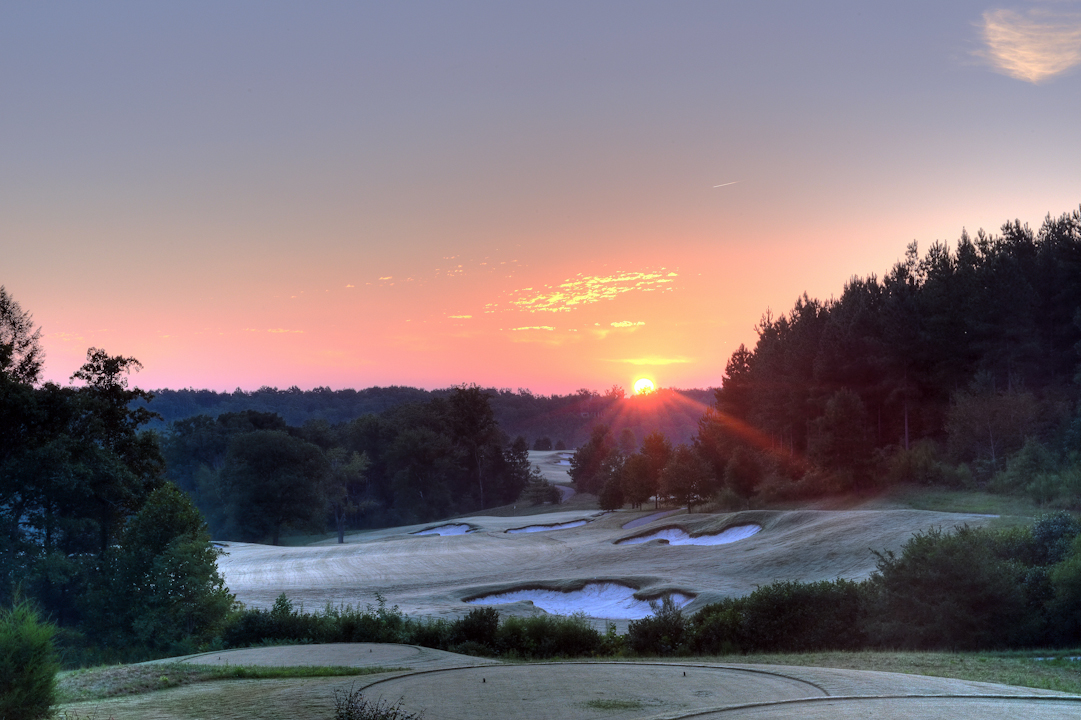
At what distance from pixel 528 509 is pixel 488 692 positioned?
73296mm

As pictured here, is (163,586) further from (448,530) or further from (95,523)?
(448,530)

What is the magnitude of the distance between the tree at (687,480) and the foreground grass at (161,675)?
46183mm

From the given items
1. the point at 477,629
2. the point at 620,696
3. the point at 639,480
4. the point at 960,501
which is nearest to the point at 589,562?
the point at 960,501

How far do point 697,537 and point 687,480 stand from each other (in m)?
14.5

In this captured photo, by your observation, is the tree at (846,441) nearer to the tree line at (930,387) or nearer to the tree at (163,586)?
the tree line at (930,387)

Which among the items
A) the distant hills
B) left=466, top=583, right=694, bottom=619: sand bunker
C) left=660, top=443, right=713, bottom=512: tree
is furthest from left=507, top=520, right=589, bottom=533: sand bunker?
the distant hills

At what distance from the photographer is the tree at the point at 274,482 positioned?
8031cm

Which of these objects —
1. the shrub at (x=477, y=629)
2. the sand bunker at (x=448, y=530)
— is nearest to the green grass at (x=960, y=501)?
the shrub at (x=477, y=629)

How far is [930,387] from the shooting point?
58.0 m

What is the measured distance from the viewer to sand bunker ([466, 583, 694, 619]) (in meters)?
30.6

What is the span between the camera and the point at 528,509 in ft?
277

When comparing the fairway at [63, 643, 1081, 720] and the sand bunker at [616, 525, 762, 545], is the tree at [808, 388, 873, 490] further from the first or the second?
the fairway at [63, 643, 1081, 720]

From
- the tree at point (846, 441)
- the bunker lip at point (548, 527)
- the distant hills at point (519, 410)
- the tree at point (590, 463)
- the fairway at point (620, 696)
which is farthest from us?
the distant hills at point (519, 410)

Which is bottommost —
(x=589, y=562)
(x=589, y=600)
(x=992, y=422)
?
(x=589, y=600)
